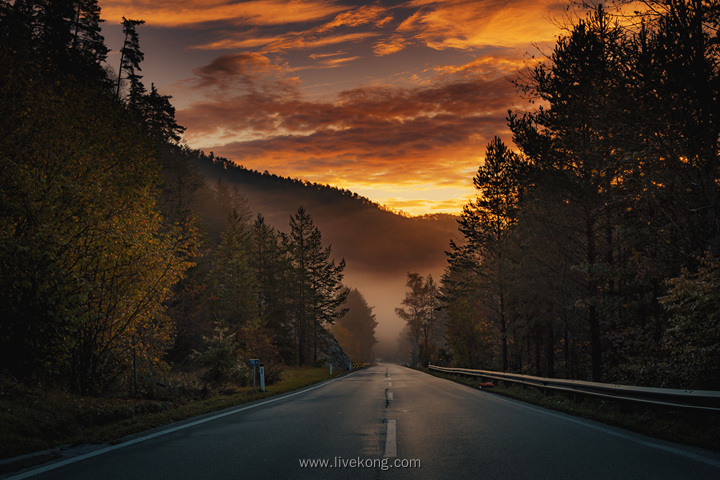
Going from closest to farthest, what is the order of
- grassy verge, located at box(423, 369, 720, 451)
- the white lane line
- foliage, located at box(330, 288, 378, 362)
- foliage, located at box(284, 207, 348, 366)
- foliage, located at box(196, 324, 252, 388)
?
the white lane line → grassy verge, located at box(423, 369, 720, 451) → foliage, located at box(196, 324, 252, 388) → foliage, located at box(284, 207, 348, 366) → foliage, located at box(330, 288, 378, 362)

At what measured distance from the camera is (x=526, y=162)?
2098cm

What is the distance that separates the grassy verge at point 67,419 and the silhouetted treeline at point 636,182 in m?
11.6

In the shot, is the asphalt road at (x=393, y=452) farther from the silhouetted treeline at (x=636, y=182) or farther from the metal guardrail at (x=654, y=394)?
the silhouetted treeline at (x=636, y=182)

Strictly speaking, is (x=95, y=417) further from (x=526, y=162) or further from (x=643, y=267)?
(x=526, y=162)

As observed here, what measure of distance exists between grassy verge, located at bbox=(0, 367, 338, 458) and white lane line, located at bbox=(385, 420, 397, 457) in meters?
4.28

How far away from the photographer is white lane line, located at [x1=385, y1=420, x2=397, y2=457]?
5512mm

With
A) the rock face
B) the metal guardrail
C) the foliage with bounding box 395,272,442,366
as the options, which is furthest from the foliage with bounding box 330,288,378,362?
the metal guardrail

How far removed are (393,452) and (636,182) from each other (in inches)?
504

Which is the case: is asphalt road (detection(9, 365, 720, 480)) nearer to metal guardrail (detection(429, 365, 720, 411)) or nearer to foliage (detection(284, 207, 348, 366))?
metal guardrail (detection(429, 365, 720, 411))

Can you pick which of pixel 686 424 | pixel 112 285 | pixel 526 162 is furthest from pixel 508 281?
pixel 112 285

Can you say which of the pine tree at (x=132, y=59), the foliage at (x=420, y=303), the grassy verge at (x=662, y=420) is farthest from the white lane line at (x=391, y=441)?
the foliage at (x=420, y=303)

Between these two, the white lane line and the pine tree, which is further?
the pine tree

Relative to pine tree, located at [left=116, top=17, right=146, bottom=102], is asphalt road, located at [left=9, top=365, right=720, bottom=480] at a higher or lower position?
lower

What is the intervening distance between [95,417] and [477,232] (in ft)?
100
